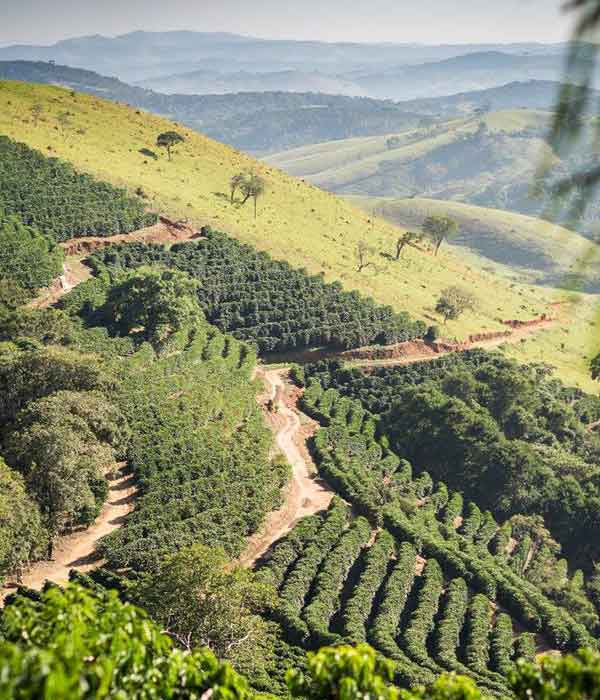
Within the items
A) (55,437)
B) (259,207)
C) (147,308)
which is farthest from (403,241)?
(55,437)

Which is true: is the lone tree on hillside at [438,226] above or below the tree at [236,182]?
below

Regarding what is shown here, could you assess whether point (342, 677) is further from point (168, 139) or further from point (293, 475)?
point (168, 139)

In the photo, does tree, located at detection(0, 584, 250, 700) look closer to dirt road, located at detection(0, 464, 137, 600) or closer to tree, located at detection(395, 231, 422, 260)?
dirt road, located at detection(0, 464, 137, 600)

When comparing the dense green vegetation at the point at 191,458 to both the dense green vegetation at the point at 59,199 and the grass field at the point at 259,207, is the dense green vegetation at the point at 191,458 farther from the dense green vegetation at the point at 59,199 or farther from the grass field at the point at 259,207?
the grass field at the point at 259,207

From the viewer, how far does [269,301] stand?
278 ft

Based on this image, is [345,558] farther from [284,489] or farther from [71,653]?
[71,653]

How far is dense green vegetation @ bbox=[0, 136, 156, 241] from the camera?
84.1m

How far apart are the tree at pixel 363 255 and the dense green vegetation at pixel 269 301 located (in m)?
12.3

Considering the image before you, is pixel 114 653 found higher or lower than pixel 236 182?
higher

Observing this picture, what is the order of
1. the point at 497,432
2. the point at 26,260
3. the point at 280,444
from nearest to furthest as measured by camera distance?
the point at 280,444 → the point at 497,432 → the point at 26,260

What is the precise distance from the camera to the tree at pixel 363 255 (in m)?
104

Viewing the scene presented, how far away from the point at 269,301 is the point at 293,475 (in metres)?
31.6

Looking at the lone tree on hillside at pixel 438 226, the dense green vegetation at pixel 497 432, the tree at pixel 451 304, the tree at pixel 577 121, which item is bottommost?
the dense green vegetation at pixel 497 432

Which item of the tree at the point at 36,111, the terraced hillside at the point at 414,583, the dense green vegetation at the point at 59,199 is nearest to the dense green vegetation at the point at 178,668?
the terraced hillside at the point at 414,583
